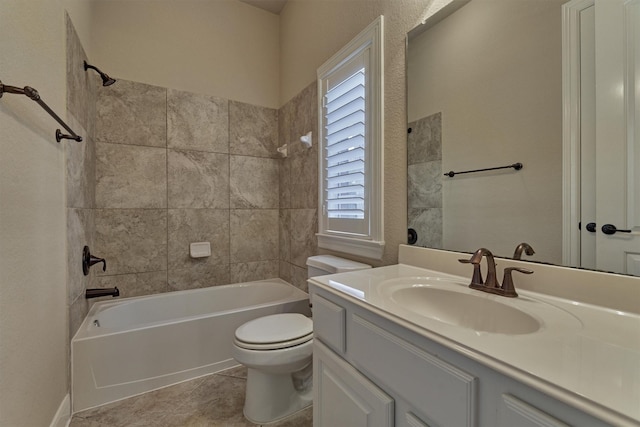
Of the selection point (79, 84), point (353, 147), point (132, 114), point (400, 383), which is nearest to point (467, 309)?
point (400, 383)

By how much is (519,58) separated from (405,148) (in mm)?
526

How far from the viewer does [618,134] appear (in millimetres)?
742

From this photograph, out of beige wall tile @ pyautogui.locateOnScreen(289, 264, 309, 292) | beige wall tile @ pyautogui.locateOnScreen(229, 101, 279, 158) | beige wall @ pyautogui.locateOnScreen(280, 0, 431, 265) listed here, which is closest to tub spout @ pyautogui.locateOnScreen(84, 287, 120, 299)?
beige wall tile @ pyautogui.locateOnScreen(289, 264, 309, 292)

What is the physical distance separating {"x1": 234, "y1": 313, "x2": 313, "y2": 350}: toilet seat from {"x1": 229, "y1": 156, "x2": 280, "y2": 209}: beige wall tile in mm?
1265

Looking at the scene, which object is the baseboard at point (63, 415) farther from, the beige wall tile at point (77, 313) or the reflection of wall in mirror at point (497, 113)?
the reflection of wall in mirror at point (497, 113)

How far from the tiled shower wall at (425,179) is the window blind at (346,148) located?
1.05ft

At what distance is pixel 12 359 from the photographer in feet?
2.93

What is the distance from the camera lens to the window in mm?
1471

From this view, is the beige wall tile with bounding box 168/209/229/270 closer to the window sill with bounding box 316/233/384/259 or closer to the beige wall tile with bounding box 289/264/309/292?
the beige wall tile with bounding box 289/264/309/292

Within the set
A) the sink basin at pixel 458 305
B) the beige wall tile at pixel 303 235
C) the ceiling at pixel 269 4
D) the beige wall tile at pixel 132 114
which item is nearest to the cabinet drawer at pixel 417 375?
the sink basin at pixel 458 305

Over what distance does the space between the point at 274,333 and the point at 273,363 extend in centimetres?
14

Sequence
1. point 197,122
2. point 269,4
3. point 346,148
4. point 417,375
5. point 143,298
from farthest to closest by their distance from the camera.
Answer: point 269,4
point 197,122
point 143,298
point 346,148
point 417,375

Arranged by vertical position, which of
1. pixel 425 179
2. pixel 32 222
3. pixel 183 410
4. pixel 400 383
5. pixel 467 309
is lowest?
pixel 183 410

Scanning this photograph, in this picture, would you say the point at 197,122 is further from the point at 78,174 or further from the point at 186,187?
the point at 78,174
